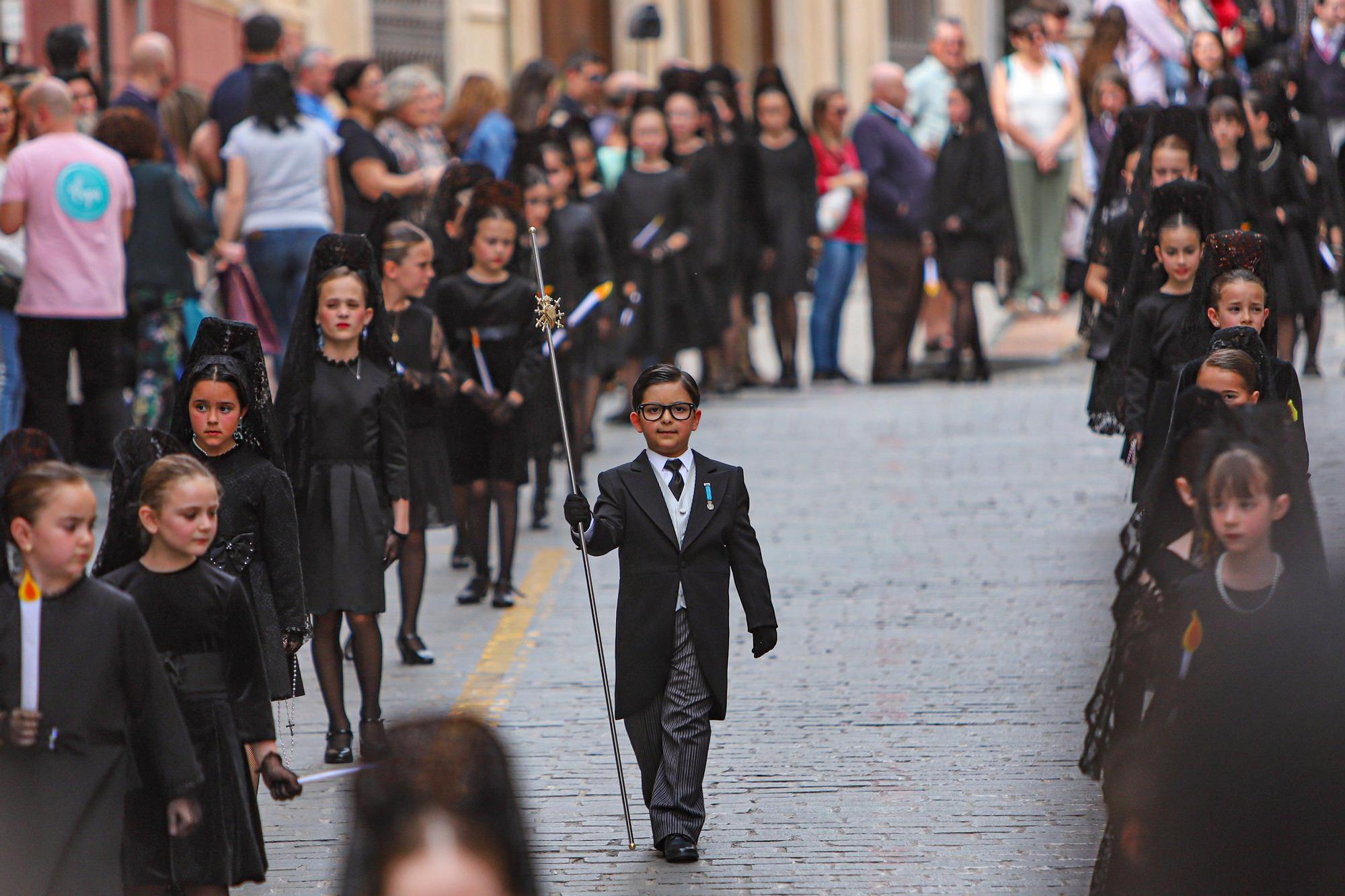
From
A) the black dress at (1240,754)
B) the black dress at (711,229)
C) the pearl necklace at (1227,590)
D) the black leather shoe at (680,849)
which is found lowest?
the black leather shoe at (680,849)

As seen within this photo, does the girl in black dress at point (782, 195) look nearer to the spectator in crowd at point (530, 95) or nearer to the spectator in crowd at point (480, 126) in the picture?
the spectator in crowd at point (530, 95)

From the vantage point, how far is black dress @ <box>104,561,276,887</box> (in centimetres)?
496

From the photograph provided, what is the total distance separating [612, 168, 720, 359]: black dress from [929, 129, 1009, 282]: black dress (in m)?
2.10

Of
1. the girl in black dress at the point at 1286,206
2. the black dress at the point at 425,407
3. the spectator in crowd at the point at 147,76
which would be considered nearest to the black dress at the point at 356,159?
the spectator in crowd at the point at 147,76

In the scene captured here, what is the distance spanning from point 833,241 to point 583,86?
95.2 inches

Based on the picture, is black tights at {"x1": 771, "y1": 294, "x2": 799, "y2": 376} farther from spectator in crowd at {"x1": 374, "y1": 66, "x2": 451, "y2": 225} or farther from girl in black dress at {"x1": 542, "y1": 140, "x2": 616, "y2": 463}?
girl in black dress at {"x1": 542, "y1": 140, "x2": 616, "y2": 463}

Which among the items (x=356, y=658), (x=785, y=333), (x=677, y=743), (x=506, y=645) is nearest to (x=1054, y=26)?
(x=785, y=333)

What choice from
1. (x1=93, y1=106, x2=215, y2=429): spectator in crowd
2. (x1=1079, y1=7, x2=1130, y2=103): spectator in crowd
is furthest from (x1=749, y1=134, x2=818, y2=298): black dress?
(x1=93, y1=106, x2=215, y2=429): spectator in crowd

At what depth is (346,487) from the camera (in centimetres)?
722

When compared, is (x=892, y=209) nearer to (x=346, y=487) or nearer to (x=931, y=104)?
(x=931, y=104)

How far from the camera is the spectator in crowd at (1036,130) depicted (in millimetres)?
16781

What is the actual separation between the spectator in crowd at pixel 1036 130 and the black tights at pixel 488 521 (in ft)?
26.0

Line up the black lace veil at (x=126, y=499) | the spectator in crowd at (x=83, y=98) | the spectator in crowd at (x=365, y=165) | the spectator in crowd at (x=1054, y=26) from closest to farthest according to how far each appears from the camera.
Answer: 1. the black lace veil at (x=126, y=499)
2. the spectator in crowd at (x=83, y=98)
3. the spectator in crowd at (x=365, y=165)
4. the spectator in crowd at (x=1054, y=26)

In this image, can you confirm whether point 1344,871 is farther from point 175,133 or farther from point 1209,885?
point 175,133
